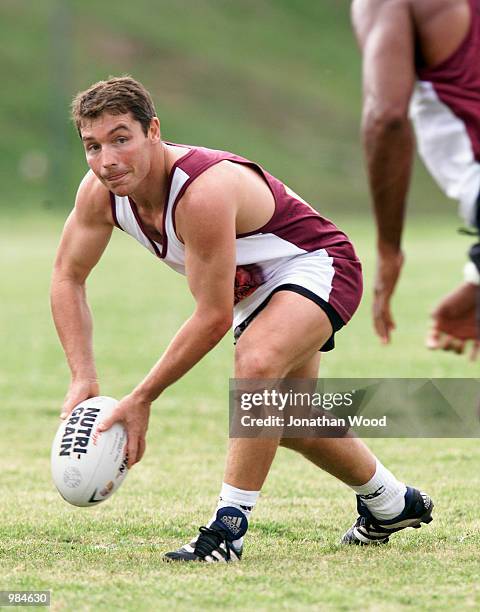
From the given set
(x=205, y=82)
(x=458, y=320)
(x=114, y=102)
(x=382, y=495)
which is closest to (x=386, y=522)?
(x=382, y=495)

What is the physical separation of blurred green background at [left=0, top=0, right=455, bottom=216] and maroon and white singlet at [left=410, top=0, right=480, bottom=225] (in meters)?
42.9

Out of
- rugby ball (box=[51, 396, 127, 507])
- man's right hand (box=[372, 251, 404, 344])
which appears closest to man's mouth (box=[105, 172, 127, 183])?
rugby ball (box=[51, 396, 127, 507])

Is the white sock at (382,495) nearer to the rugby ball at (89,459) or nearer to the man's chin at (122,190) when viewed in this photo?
the rugby ball at (89,459)

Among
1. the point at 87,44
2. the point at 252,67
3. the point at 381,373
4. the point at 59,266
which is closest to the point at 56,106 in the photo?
the point at 87,44

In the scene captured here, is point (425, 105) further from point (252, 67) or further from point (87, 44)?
point (252, 67)

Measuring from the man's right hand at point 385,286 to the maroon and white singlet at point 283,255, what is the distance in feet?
0.52

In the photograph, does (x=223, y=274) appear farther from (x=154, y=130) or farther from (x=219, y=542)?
(x=219, y=542)

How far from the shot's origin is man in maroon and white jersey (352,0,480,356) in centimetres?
527

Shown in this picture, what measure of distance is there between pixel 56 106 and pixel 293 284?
53.3 meters

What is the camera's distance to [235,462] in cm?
505

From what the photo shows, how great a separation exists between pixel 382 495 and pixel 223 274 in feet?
4.29

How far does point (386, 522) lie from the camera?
5488mm

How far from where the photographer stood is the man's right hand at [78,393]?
5.27 meters

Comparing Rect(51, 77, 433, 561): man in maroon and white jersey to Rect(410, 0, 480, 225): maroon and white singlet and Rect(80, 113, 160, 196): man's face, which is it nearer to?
Rect(80, 113, 160, 196): man's face
